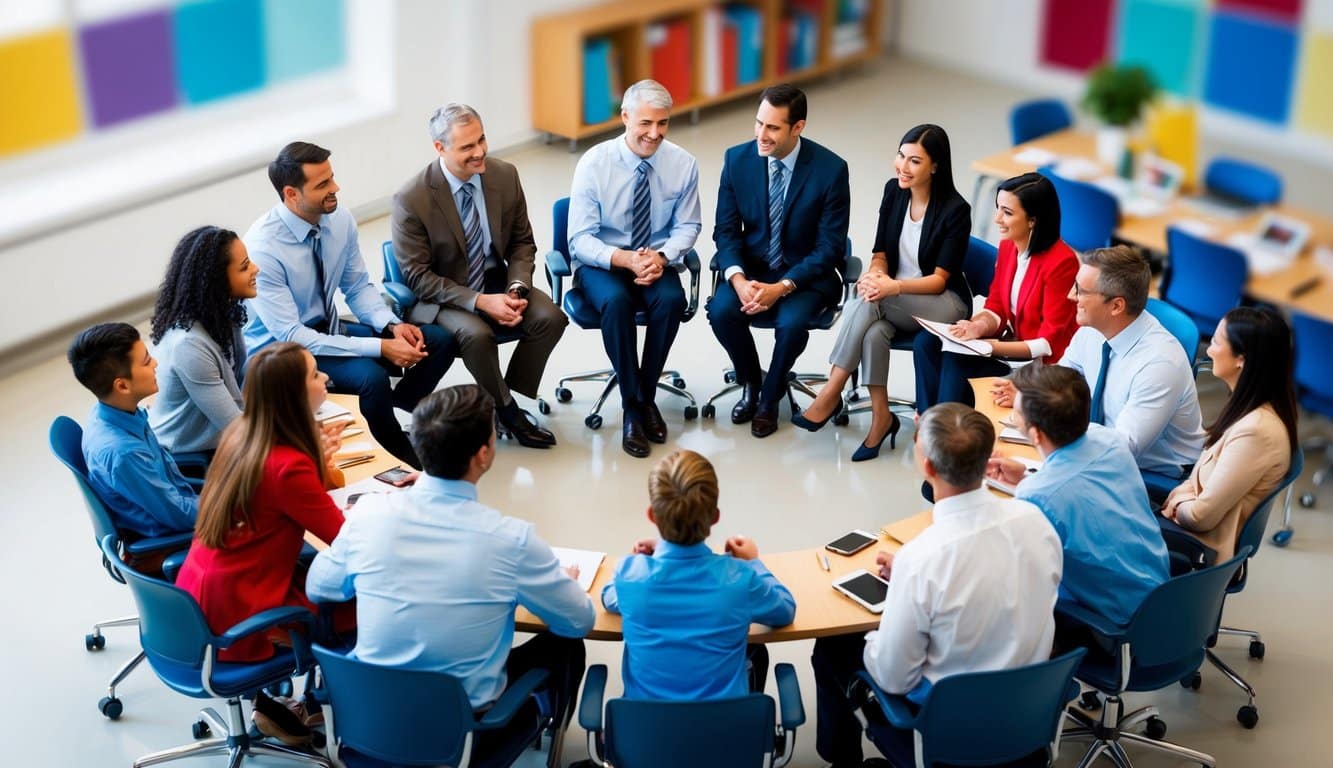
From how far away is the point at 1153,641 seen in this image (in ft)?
12.6

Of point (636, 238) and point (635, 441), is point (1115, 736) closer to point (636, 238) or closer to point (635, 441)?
point (635, 441)

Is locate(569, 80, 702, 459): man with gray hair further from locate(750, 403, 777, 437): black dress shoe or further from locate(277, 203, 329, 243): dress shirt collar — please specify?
locate(277, 203, 329, 243): dress shirt collar

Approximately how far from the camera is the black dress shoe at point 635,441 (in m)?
5.76

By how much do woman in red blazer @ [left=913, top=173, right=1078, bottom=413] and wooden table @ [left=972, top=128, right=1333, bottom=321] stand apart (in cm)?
140

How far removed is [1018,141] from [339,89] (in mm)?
3782

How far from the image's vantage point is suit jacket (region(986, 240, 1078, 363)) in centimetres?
517

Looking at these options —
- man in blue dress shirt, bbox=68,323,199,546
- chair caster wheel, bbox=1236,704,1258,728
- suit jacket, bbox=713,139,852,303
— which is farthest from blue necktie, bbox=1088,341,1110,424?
man in blue dress shirt, bbox=68,323,199,546

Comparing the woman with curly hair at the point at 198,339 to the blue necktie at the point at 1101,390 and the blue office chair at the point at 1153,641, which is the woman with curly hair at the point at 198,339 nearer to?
the blue office chair at the point at 1153,641

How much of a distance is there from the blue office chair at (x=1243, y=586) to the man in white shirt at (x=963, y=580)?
792 millimetres

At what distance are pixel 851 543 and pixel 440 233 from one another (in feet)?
7.59

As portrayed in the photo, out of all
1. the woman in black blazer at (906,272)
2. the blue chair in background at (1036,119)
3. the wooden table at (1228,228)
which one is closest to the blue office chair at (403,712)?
the woman in black blazer at (906,272)

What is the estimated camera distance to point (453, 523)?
3449 millimetres

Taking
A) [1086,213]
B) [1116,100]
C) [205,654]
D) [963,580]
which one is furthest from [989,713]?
[1116,100]

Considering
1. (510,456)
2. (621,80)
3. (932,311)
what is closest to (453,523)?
(510,456)
